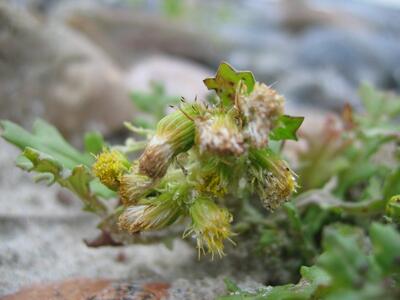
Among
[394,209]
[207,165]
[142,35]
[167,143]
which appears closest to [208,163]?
[207,165]

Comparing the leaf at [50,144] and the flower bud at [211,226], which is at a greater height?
the leaf at [50,144]

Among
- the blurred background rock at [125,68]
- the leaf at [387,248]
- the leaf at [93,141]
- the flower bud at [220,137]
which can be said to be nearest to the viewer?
the leaf at [387,248]

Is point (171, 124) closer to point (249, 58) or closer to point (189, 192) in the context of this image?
point (189, 192)

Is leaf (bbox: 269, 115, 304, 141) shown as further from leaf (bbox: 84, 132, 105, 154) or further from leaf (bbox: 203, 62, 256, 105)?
leaf (bbox: 84, 132, 105, 154)

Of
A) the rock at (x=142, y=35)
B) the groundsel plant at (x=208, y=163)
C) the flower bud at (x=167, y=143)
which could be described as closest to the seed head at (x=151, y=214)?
the groundsel plant at (x=208, y=163)

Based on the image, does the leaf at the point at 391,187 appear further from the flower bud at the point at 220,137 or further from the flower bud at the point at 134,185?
the flower bud at the point at 134,185

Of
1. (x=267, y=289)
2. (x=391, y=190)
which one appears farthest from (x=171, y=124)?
(x=391, y=190)

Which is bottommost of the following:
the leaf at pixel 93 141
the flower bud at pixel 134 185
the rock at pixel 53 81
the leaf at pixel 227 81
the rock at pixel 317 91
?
the flower bud at pixel 134 185
